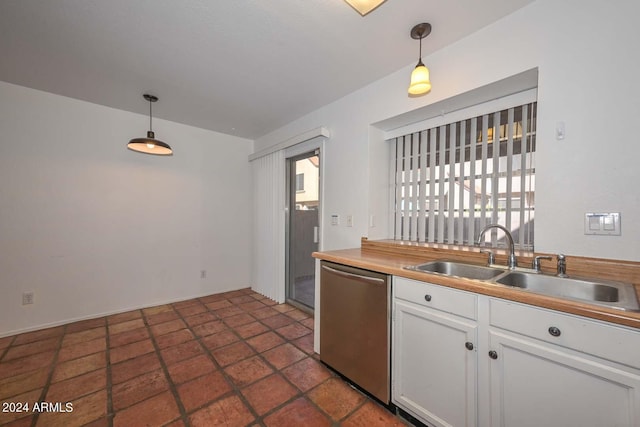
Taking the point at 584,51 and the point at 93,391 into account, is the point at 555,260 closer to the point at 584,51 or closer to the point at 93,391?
the point at 584,51

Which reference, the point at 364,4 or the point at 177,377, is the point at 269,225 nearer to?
the point at 177,377

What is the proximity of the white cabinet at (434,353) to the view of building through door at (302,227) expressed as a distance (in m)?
1.72

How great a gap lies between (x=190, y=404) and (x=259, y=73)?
264cm

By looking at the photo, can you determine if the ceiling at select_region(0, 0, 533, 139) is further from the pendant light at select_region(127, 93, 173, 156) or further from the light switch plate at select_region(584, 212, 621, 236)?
the light switch plate at select_region(584, 212, 621, 236)

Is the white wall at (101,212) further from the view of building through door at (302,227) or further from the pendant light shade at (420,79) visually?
the pendant light shade at (420,79)

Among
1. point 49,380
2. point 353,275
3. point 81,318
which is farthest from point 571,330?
point 81,318

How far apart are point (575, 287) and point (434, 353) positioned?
0.80m

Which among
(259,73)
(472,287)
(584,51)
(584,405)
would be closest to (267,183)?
(259,73)

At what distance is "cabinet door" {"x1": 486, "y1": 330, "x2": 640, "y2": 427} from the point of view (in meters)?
A: 0.85

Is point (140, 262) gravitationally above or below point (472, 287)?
below

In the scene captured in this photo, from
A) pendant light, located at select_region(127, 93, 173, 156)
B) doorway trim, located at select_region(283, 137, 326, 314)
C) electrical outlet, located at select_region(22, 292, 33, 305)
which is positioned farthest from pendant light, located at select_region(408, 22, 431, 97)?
electrical outlet, located at select_region(22, 292, 33, 305)

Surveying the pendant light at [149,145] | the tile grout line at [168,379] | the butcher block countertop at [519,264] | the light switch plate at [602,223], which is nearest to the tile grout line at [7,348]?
the tile grout line at [168,379]

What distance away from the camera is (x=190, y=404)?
1598mm

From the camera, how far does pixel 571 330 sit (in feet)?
3.07
